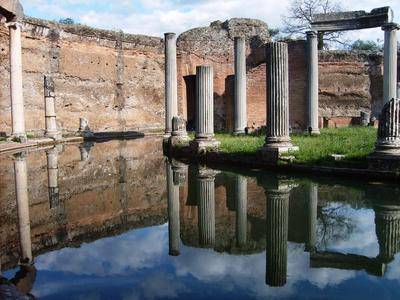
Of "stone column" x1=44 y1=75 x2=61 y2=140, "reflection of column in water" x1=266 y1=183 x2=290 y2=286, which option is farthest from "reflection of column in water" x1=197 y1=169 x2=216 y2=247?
"stone column" x1=44 y1=75 x2=61 y2=140

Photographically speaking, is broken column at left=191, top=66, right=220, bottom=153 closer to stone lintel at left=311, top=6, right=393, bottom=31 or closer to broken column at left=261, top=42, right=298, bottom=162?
broken column at left=261, top=42, right=298, bottom=162

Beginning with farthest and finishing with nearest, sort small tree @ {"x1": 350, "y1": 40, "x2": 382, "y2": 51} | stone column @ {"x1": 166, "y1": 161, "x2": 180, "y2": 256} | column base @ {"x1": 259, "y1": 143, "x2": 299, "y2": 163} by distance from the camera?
small tree @ {"x1": 350, "y1": 40, "x2": 382, "y2": 51} < column base @ {"x1": 259, "y1": 143, "x2": 299, "y2": 163} < stone column @ {"x1": 166, "y1": 161, "x2": 180, "y2": 256}

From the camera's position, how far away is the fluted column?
554cm

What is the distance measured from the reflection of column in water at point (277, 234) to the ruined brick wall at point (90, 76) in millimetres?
17602

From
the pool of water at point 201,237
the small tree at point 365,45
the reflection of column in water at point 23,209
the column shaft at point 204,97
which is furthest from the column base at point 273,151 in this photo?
the small tree at point 365,45

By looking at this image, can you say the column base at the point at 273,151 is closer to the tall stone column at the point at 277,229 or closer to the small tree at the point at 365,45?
the tall stone column at the point at 277,229

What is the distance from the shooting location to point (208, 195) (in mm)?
7863

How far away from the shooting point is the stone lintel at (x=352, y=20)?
54.2 feet

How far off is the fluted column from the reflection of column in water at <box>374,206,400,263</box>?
179 centimetres

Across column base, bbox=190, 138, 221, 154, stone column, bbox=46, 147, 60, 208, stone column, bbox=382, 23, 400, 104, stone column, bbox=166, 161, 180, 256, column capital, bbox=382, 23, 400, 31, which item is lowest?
stone column, bbox=166, 161, 180, 256

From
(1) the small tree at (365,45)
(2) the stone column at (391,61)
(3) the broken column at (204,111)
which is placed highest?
(1) the small tree at (365,45)

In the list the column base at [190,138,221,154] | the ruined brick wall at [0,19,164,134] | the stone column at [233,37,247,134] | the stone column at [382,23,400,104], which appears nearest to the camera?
the column base at [190,138,221,154]

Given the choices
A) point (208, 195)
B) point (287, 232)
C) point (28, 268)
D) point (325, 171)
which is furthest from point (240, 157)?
point (28, 268)

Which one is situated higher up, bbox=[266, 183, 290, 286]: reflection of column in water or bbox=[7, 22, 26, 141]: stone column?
bbox=[7, 22, 26, 141]: stone column
